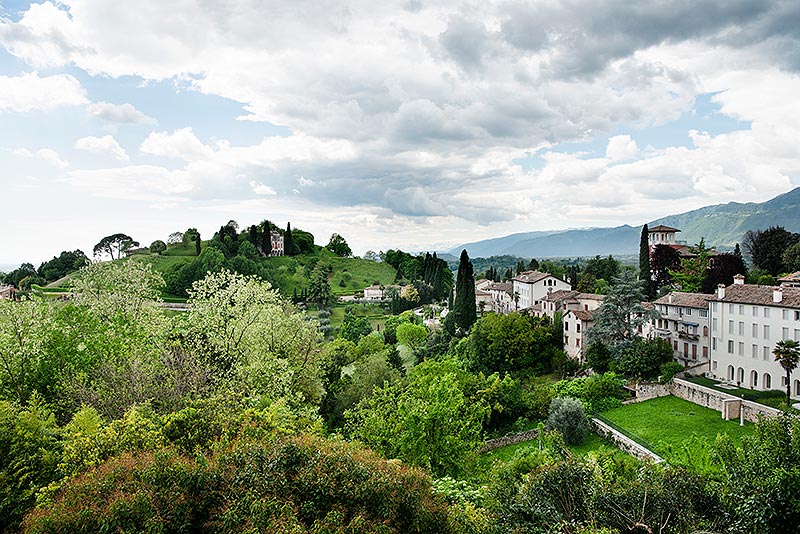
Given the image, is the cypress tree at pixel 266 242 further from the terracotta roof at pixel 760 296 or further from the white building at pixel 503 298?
the terracotta roof at pixel 760 296

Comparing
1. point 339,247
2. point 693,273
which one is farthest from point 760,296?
point 339,247

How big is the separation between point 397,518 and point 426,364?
26.1 m

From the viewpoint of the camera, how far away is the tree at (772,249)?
192 ft

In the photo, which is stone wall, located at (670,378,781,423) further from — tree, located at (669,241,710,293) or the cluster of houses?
tree, located at (669,241,710,293)

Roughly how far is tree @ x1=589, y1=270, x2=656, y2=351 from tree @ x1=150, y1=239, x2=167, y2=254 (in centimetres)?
10362

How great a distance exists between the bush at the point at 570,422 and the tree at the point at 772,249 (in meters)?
40.2

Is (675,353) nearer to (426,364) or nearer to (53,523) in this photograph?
(426,364)

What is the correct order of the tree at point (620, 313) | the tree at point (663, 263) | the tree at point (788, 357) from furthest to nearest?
1. the tree at point (663, 263)
2. the tree at point (620, 313)
3. the tree at point (788, 357)

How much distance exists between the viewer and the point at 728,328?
120ft

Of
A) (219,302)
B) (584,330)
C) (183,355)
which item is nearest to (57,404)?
(183,355)

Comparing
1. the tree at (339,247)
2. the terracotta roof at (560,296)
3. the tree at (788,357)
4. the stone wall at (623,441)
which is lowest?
the stone wall at (623,441)

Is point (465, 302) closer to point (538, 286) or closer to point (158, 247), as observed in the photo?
point (538, 286)

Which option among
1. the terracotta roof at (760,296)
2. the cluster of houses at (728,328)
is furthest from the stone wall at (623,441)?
the terracotta roof at (760,296)

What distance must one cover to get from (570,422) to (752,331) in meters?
14.7
